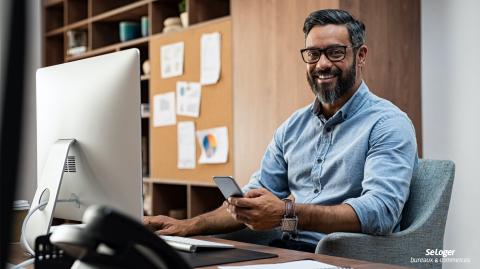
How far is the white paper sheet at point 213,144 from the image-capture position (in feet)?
11.4

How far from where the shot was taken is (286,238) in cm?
195

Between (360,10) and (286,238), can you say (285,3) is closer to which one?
(360,10)

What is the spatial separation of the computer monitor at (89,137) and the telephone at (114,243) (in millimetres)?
664

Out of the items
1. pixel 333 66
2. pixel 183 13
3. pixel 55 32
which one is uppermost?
pixel 55 32

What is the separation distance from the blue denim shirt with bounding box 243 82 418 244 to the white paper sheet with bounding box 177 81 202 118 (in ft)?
4.91

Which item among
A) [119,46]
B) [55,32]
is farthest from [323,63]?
[55,32]

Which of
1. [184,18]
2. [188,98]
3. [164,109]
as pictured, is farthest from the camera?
[164,109]

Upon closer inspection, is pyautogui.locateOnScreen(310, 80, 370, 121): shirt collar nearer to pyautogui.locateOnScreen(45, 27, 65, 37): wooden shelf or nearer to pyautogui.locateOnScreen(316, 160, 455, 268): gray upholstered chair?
pyautogui.locateOnScreen(316, 160, 455, 268): gray upholstered chair

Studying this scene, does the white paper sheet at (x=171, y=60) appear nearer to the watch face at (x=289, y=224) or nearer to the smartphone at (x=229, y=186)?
the watch face at (x=289, y=224)

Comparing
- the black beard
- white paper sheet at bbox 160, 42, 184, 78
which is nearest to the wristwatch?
the black beard

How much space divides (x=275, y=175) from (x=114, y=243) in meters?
1.72

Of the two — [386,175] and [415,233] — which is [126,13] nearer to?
[386,175]

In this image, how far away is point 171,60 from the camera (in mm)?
3934

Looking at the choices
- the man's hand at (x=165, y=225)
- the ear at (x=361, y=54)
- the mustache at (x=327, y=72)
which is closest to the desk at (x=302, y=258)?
the man's hand at (x=165, y=225)
